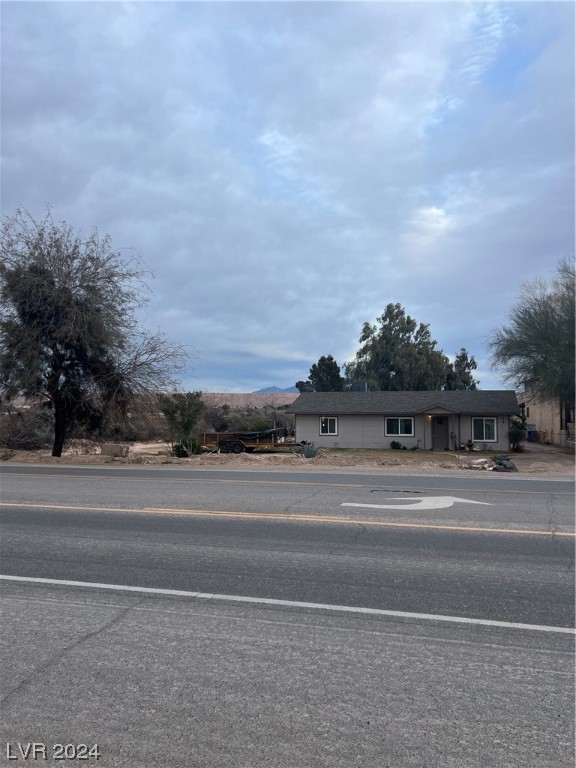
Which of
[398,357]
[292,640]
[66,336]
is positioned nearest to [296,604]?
[292,640]

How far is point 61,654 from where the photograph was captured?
4562 millimetres

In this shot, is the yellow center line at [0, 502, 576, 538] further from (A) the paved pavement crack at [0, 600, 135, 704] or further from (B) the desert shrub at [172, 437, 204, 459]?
(B) the desert shrub at [172, 437, 204, 459]

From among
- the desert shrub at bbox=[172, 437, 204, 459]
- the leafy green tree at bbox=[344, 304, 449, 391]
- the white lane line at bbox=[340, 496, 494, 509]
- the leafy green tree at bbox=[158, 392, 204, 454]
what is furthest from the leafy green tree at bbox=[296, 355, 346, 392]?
the white lane line at bbox=[340, 496, 494, 509]

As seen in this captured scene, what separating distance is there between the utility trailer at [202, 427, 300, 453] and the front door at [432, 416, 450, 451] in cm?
974

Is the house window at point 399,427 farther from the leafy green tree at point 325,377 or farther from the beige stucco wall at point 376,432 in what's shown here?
the leafy green tree at point 325,377

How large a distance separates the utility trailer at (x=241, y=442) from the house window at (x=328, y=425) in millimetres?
5329

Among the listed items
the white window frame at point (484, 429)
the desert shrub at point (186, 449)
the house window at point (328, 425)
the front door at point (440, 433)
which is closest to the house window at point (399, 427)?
the front door at point (440, 433)

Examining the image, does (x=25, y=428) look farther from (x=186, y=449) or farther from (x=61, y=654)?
(x=61, y=654)

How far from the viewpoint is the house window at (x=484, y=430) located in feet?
127

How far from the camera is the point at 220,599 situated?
19.1 feet

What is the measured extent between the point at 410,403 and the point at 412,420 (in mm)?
1407

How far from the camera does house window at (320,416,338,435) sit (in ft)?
135

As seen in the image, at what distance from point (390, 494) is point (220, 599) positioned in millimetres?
7699

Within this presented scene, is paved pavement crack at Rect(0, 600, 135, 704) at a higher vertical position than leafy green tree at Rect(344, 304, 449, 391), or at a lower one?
lower
